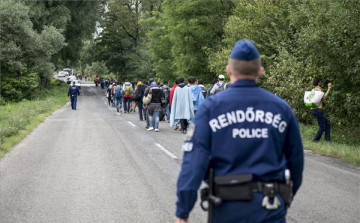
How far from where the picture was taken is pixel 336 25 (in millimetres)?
13234

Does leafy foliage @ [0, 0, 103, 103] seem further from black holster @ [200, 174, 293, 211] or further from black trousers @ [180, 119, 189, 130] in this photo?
black holster @ [200, 174, 293, 211]

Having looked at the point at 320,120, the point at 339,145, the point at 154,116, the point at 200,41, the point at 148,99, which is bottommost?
the point at 339,145

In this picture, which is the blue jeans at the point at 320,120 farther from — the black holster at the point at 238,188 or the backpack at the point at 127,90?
the backpack at the point at 127,90

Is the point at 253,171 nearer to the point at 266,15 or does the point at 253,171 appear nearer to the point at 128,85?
the point at 266,15

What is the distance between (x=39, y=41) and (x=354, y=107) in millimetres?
32107

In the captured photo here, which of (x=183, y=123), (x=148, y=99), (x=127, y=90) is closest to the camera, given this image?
(x=183, y=123)

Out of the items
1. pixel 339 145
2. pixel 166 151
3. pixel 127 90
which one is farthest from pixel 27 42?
pixel 339 145

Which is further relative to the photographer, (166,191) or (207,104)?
(166,191)

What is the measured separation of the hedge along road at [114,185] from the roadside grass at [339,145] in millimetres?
430

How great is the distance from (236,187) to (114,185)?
5849 millimetres

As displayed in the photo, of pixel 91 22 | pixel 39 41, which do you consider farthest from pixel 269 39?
pixel 91 22

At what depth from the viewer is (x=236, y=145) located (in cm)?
316

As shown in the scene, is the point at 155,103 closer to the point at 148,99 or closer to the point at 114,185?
the point at 148,99

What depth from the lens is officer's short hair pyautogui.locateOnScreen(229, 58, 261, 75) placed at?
321 centimetres
